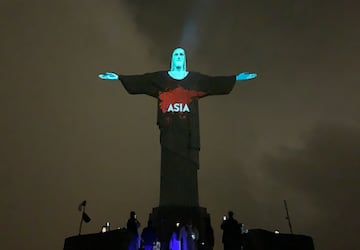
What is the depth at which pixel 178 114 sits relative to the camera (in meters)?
20.1

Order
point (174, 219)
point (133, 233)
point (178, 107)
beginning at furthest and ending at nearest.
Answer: point (178, 107)
point (174, 219)
point (133, 233)

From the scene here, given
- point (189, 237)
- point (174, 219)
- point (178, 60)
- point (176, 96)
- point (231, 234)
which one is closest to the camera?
point (231, 234)

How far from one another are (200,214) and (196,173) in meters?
2.18

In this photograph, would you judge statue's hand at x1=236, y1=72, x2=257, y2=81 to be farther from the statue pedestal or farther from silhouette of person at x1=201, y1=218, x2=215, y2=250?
silhouette of person at x1=201, y1=218, x2=215, y2=250

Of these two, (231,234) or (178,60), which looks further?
(178,60)

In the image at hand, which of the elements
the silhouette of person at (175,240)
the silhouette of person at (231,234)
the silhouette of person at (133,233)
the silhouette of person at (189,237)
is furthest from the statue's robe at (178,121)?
the silhouette of person at (231,234)

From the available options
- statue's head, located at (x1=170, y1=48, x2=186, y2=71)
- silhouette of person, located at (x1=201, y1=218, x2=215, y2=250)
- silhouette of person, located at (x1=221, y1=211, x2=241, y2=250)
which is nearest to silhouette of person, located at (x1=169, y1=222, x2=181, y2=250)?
silhouette of person, located at (x1=201, y1=218, x2=215, y2=250)

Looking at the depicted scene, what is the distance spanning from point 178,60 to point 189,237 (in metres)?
9.43

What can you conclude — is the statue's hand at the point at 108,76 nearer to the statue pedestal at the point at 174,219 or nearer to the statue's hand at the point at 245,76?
the statue's hand at the point at 245,76

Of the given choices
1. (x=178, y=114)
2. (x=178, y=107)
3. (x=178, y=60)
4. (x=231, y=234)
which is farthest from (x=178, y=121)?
(x=231, y=234)

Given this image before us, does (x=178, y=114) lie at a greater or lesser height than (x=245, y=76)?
lesser

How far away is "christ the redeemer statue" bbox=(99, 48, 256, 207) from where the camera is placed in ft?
61.6

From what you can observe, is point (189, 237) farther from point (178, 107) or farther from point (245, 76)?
point (245, 76)

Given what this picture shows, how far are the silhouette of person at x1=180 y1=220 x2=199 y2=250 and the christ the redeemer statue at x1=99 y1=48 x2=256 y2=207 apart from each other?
2241 millimetres
